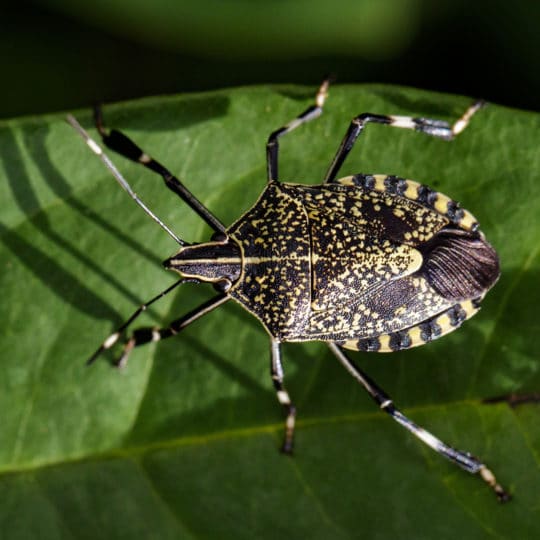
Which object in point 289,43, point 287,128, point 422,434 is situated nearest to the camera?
point 422,434

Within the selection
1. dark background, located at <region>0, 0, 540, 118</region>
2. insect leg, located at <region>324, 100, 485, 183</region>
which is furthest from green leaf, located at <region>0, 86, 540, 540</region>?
dark background, located at <region>0, 0, 540, 118</region>

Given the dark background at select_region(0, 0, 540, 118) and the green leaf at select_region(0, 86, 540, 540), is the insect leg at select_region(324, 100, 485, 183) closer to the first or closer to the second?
the green leaf at select_region(0, 86, 540, 540)

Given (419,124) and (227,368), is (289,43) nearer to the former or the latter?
(419,124)

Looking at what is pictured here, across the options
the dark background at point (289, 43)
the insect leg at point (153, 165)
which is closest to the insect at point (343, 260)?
the insect leg at point (153, 165)

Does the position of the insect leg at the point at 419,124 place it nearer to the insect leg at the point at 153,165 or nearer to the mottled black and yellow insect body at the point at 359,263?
the mottled black and yellow insect body at the point at 359,263

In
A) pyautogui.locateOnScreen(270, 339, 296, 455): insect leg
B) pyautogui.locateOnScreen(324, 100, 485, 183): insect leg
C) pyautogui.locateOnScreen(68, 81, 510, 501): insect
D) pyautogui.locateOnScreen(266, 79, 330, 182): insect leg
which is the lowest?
pyautogui.locateOnScreen(270, 339, 296, 455): insect leg

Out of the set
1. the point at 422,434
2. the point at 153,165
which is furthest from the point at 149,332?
the point at 422,434
